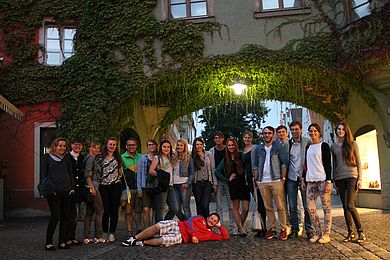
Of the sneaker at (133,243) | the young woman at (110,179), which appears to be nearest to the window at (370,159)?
the young woman at (110,179)

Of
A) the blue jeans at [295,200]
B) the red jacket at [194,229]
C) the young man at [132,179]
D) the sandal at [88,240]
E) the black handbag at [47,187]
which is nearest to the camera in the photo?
the black handbag at [47,187]

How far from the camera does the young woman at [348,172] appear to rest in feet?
24.7

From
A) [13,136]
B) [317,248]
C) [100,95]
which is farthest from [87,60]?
[317,248]

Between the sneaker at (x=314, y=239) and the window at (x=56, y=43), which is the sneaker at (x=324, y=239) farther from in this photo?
the window at (x=56, y=43)

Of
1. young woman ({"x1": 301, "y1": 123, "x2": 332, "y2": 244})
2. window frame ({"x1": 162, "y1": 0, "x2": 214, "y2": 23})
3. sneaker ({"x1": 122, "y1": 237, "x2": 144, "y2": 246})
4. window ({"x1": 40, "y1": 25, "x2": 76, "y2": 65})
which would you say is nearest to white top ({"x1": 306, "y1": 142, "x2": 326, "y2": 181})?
young woman ({"x1": 301, "y1": 123, "x2": 332, "y2": 244})

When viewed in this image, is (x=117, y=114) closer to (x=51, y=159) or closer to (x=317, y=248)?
(x=51, y=159)

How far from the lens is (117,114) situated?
13.9 meters

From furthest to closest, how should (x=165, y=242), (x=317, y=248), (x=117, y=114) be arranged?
1. (x=117, y=114)
2. (x=165, y=242)
3. (x=317, y=248)

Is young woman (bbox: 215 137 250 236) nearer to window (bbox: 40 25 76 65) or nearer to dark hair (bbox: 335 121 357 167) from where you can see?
dark hair (bbox: 335 121 357 167)

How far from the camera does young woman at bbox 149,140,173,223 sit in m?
8.52

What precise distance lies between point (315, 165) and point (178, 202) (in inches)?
106

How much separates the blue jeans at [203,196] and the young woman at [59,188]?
2397 millimetres

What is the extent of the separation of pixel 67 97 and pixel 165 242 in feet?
24.9

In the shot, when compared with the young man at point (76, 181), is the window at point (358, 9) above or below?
above
